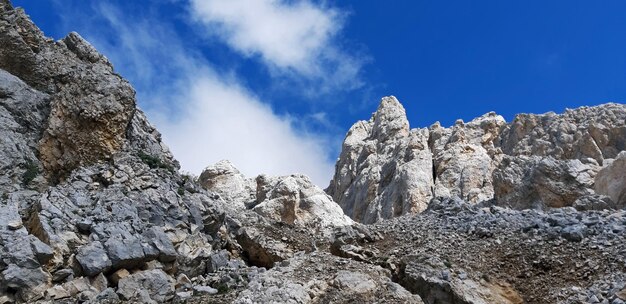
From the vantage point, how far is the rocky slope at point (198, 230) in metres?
20.9

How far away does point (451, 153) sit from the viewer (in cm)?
7162

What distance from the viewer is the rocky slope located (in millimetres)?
20938

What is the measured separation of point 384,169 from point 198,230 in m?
46.2

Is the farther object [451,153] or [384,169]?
[384,169]

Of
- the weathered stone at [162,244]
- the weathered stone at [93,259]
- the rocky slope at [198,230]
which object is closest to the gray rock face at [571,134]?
the rocky slope at [198,230]

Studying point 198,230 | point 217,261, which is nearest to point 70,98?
point 198,230

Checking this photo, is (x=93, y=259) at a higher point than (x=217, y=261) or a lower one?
lower

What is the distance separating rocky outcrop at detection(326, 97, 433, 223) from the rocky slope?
20.6 metres

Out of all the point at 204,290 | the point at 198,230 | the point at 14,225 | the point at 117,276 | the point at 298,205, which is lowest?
the point at 204,290

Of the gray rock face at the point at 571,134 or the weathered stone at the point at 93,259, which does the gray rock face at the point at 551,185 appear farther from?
the weathered stone at the point at 93,259

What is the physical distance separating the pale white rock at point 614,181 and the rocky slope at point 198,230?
0.10 metres

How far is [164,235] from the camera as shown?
25078 millimetres

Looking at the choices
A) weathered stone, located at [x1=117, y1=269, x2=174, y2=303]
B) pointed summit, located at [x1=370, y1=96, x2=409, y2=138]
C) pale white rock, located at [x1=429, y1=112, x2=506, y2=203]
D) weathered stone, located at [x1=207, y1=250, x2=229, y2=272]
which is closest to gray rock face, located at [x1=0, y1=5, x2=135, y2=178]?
weathered stone, located at [x1=207, y1=250, x2=229, y2=272]

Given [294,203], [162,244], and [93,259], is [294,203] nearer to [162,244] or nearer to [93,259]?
[162,244]
